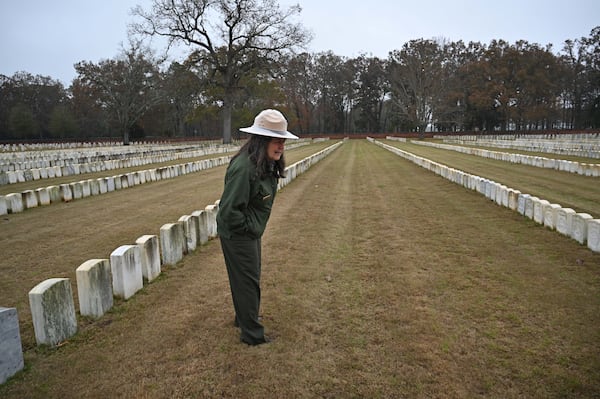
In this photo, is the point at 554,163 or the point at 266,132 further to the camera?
the point at 554,163

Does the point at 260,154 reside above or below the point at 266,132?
below

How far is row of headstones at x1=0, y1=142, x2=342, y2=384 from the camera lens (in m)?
2.90

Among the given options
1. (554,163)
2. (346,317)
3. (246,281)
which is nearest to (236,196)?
(246,281)

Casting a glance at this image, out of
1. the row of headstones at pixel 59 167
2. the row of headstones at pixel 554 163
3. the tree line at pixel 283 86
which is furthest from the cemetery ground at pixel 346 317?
the tree line at pixel 283 86

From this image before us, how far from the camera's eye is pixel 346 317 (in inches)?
152

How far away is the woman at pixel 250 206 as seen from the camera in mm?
3098

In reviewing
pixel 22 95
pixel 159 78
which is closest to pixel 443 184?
pixel 159 78

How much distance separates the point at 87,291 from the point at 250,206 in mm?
1751

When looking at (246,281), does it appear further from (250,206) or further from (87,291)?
(87,291)

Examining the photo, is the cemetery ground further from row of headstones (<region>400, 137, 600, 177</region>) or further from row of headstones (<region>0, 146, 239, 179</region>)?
row of headstones (<region>0, 146, 239, 179</region>)

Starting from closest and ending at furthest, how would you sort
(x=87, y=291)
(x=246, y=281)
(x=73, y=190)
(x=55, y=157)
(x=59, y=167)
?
(x=246, y=281)
(x=87, y=291)
(x=73, y=190)
(x=59, y=167)
(x=55, y=157)

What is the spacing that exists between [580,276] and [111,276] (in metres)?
5.08

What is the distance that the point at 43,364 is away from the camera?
3.09m

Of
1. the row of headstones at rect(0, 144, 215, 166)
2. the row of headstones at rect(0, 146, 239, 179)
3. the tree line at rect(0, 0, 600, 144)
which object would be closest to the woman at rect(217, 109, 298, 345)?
the row of headstones at rect(0, 146, 239, 179)
